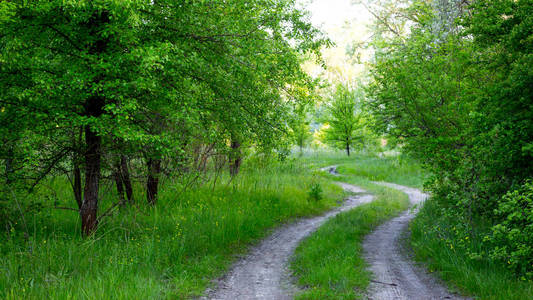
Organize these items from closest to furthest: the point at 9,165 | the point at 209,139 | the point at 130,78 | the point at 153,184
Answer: the point at 130,78 < the point at 9,165 < the point at 209,139 < the point at 153,184

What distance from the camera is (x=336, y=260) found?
743 cm

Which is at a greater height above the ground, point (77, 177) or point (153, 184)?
point (77, 177)

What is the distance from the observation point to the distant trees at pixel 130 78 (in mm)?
6117

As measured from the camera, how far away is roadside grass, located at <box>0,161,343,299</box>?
5.46m

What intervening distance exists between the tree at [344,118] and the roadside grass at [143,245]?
21.5 metres

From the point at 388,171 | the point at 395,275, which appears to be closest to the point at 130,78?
the point at 395,275

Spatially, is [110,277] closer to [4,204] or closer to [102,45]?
[4,204]

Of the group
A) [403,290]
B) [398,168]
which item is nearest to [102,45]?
[403,290]

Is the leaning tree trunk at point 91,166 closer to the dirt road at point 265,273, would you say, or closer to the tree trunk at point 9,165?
the tree trunk at point 9,165

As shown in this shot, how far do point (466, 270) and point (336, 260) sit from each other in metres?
2.37

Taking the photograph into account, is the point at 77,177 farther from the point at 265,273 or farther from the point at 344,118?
the point at 344,118

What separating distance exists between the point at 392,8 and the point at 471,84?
15799 mm

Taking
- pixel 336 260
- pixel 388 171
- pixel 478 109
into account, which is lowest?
pixel 336 260

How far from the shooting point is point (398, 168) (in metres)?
29.9
